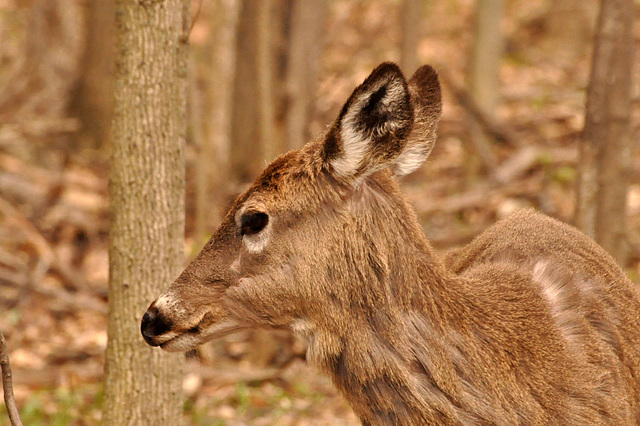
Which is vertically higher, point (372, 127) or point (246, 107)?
point (246, 107)

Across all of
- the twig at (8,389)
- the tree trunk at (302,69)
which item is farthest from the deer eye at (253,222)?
the tree trunk at (302,69)

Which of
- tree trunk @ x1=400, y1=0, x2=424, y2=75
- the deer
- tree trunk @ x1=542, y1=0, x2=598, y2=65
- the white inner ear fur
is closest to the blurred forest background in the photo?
tree trunk @ x1=400, y1=0, x2=424, y2=75

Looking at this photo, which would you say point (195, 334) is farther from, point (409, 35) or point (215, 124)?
point (409, 35)

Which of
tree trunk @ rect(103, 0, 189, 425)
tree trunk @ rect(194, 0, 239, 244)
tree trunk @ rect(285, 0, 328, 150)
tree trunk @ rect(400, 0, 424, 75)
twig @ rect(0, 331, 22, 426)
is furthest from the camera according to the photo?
tree trunk @ rect(400, 0, 424, 75)

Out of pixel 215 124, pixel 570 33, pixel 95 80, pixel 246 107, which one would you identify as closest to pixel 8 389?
pixel 215 124

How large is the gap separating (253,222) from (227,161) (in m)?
7.71

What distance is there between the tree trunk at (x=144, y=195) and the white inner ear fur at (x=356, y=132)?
4.54ft

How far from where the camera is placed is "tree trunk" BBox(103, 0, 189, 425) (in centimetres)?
482

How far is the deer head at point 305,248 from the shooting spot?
12.8ft

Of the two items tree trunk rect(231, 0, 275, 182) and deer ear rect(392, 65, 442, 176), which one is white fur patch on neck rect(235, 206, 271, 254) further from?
tree trunk rect(231, 0, 275, 182)

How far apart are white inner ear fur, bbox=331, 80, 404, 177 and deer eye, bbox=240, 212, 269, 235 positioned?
411 mm

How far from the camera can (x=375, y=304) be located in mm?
3889

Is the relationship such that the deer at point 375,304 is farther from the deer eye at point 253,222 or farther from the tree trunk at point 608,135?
the tree trunk at point 608,135

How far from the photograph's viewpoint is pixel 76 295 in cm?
972
